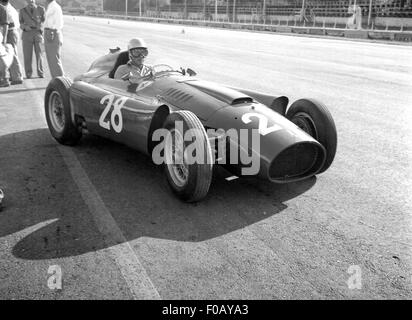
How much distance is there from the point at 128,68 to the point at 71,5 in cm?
12542

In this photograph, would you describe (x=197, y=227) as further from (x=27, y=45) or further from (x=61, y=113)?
(x=27, y=45)

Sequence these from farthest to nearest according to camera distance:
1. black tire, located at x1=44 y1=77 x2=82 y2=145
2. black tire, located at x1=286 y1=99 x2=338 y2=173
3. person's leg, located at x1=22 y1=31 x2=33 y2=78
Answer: person's leg, located at x1=22 y1=31 x2=33 y2=78, black tire, located at x1=44 y1=77 x2=82 y2=145, black tire, located at x1=286 y1=99 x2=338 y2=173

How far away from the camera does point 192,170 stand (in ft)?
13.0

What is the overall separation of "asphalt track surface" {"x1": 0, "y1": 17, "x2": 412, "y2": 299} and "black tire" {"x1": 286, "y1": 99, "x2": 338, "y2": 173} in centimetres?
37

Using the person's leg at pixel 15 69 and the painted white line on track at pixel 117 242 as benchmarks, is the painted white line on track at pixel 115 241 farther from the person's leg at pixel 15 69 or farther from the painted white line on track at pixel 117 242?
the person's leg at pixel 15 69

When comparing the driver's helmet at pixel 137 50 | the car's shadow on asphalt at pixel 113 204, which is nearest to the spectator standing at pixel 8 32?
the driver's helmet at pixel 137 50

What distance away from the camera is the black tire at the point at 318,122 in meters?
4.65

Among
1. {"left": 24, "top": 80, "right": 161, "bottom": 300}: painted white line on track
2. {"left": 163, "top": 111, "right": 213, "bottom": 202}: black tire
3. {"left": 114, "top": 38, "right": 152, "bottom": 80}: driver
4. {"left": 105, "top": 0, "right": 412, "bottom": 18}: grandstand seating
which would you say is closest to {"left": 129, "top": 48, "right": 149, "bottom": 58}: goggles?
{"left": 114, "top": 38, "right": 152, "bottom": 80}: driver

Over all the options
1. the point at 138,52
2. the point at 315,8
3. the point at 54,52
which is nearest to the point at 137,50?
the point at 138,52

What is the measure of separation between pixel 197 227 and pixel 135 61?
10.0ft

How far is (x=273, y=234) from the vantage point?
3.63 m

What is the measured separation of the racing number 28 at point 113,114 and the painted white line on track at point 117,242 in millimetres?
603

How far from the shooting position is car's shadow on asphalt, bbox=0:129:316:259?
141 inches

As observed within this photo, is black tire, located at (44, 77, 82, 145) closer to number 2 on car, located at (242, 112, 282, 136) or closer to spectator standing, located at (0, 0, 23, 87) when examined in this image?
number 2 on car, located at (242, 112, 282, 136)
